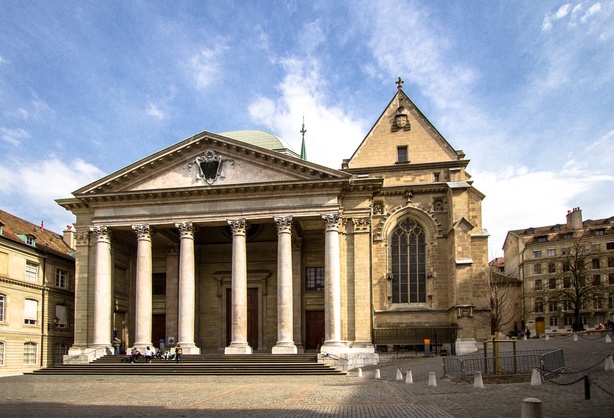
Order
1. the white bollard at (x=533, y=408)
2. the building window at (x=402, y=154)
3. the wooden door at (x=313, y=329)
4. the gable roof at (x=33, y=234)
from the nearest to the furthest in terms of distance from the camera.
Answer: the white bollard at (x=533, y=408) < the gable roof at (x=33, y=234) < the wooden door at (x=313, y=329) < the building window at (x=402, y=154)

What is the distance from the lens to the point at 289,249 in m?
37.1

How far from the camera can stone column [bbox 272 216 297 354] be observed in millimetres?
35812

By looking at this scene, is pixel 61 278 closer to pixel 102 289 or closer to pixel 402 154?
pixel 102 289

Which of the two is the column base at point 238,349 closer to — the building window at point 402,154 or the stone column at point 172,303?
the stone column at point 172,303

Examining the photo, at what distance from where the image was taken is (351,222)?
127 ft

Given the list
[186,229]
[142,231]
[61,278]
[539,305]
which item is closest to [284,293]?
[186,229]

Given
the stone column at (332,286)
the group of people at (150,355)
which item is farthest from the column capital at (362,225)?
the group of people at (150,355)

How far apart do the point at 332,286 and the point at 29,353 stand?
2080 cm

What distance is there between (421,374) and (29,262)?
27306mm

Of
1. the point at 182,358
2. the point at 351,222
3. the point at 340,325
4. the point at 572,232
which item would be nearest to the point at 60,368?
the point at 182,358

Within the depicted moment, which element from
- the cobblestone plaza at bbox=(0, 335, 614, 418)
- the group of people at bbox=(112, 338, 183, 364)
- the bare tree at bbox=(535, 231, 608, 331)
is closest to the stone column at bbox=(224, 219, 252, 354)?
the group of people at bbox=(112, 338, 183, 364)

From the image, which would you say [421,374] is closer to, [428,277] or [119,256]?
[428,277]

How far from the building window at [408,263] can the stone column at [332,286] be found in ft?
23.6

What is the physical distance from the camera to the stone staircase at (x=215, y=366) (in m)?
32.2
